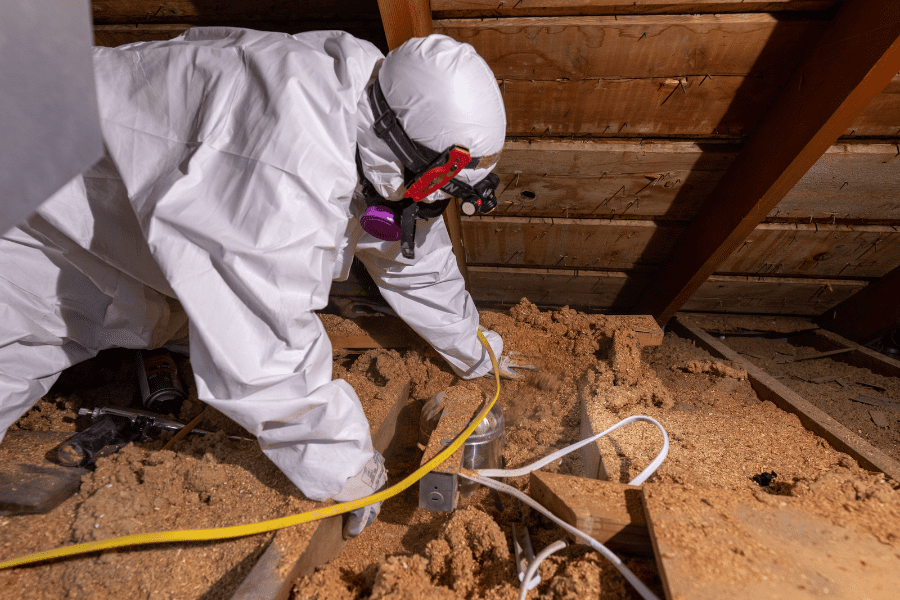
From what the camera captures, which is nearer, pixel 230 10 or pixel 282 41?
pixel 282 41

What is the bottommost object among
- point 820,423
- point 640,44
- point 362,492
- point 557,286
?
point 557,286

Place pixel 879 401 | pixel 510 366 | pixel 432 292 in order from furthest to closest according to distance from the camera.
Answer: pixel 879 401
pixel 510 366
pixel 432 292

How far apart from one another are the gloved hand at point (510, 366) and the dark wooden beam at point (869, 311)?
7.45 feet

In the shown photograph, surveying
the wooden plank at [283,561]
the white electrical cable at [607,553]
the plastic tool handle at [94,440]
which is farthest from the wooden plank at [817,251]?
the plastic tool handle at [94,440]

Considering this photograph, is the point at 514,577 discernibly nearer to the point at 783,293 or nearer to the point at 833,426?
the point at 833,426

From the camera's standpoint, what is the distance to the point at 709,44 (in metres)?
1.62

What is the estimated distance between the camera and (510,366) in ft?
7.33

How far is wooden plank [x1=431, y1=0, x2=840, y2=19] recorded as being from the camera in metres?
1.49

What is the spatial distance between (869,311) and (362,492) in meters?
3.30

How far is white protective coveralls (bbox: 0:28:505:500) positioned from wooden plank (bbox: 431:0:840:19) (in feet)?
1.68

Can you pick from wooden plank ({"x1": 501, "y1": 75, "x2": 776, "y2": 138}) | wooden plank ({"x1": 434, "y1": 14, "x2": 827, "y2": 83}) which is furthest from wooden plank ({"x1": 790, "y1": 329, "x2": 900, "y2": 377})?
wooden plank ({"x1": 434, "y1": 14, "x2": 827, "y2": 83})

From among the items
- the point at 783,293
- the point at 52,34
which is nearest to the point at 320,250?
the point at 52,34

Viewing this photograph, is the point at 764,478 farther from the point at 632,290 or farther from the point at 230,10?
the point at 230,10

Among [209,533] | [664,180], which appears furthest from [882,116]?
[209,533]
